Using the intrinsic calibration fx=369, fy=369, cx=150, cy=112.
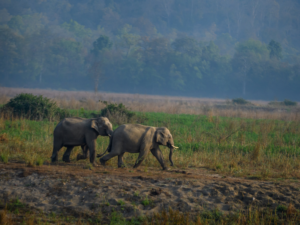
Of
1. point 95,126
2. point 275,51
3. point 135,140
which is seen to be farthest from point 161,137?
point 275,51

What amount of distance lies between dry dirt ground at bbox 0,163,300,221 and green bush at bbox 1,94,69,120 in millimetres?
10478

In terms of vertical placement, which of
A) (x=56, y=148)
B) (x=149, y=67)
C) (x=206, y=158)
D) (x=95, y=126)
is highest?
(x=149, y=67)

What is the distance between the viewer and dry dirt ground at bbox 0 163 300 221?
21.3 feet

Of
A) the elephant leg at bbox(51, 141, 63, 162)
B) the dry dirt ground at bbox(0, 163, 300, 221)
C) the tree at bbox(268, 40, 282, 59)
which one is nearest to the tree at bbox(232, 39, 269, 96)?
the tree at bbox(268, 40, 282, 59)

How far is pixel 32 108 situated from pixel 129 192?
12.8m

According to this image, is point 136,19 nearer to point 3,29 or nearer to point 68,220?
point 3,29

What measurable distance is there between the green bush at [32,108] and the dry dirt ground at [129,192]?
34.4 feet

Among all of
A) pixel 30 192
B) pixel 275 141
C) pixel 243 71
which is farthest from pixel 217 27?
pixel 30 192

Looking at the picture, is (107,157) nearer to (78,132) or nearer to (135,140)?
(135,140)

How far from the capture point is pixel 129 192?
22.5ft

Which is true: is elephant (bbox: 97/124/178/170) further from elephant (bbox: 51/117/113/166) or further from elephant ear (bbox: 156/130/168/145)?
elephant (bbox: 51/117/113/166)

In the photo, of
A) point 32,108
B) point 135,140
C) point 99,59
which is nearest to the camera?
point 135,140

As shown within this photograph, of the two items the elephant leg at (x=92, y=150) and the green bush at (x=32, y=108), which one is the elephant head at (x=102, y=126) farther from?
the green bush at (x=32, y=108)

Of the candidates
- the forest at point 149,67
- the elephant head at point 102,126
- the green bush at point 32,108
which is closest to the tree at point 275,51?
the forest at point 149,67
